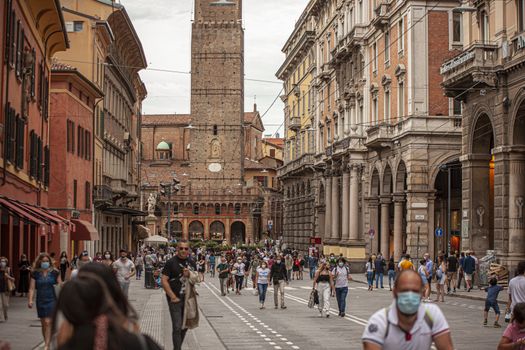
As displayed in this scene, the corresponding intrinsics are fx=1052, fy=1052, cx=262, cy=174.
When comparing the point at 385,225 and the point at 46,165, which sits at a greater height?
the point at 46,165

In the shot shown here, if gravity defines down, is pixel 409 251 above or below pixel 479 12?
below

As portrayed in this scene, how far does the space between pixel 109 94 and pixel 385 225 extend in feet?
58.7

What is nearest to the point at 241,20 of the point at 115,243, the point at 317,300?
the point at 115,243

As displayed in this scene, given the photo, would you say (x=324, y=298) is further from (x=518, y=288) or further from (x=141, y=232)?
(x=141, y=232)

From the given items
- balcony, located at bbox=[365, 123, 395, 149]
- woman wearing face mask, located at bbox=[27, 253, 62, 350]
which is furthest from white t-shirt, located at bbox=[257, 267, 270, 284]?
balcony, located at bbox=[365, 123, 395, 149]

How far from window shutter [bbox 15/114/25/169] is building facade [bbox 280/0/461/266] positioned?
19739 millimetres

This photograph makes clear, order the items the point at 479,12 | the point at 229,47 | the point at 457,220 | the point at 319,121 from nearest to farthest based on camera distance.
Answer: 1. the point at 479,12
2. the point at 457,220
3. the point at 319,121
4. the point at 229,47

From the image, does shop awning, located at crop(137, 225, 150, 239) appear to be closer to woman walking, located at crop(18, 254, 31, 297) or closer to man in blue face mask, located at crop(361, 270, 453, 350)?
woman walking, located at crop(18, 254, 31, 297)

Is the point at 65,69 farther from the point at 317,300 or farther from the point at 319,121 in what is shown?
the point at 319,121

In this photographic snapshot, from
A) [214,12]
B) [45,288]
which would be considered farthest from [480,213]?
[214,12]

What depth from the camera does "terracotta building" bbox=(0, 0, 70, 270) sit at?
26.6 metres

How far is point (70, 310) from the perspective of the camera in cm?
476

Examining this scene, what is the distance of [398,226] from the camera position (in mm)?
52375

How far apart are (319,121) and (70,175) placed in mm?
32596
